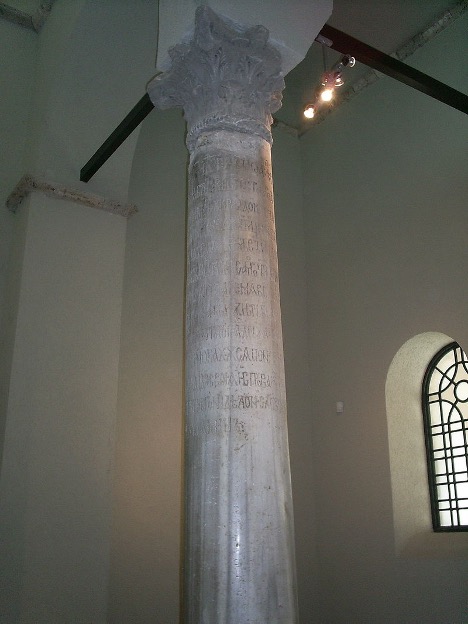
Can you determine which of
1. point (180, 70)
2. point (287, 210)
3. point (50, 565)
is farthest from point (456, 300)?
point (50, 565)

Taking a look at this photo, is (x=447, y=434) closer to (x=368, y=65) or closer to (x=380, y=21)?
Result: (x=368, y=65)

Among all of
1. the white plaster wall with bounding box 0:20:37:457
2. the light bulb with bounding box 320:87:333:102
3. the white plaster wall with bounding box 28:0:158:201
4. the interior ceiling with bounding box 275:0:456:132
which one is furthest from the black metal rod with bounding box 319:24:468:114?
the white plaster wall with bounding box 0:20:37:457

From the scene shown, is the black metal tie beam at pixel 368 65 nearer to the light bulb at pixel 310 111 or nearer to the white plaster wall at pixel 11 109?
the white plaster wall at pixel 11 109

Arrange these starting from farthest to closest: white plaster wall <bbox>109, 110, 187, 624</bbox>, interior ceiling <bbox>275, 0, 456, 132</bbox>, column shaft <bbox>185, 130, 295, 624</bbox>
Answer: interior ceiling <bbox>275, 0, 456, 132</bbox>, white plaster wall <bbox>109, 110, 187, 624</bbox>, column shaft <bbox>185, 130, 295, 624</bbox>

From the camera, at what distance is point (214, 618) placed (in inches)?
116

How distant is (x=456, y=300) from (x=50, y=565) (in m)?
4.69

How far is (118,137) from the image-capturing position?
579 centimetres

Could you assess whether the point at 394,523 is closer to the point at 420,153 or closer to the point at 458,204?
the point at 458,204

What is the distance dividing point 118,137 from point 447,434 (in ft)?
15.4

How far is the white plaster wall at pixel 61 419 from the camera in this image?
5.26 meters

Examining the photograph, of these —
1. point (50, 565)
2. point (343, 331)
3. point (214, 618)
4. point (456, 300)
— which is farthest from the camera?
point (343, 331)

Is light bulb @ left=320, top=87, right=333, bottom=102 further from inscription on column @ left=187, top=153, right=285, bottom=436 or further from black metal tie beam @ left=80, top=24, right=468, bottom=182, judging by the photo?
inscription on column @ left=187, top=153, right=285, bottom=436

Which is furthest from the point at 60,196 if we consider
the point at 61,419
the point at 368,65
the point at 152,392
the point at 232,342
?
the point at 232,342

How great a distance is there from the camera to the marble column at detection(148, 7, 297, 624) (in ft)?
9.95
